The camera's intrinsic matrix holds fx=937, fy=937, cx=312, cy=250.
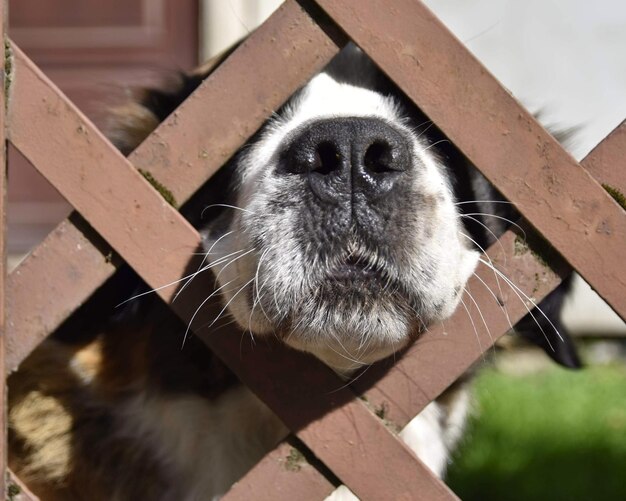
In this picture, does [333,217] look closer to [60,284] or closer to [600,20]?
[60,284]

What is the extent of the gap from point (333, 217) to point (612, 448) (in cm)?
246

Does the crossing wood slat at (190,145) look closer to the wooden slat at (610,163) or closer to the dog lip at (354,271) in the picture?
the dog lip at (354,271)

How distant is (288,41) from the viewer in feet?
5.02

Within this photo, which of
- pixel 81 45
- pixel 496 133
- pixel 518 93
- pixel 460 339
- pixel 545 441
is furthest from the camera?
pixel 81 45

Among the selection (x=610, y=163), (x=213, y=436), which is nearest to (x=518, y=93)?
(x=213, y=436)

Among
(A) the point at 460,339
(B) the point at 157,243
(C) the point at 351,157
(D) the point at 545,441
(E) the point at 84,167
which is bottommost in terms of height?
(D) the point at 545,441

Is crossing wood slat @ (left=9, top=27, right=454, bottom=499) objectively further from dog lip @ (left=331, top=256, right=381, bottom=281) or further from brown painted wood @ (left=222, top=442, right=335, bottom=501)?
dog lip @ (left=331, top=256, right=381, bottom=281)

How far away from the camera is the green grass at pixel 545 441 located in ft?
10.6

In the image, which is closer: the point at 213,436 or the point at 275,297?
the point at 275,297

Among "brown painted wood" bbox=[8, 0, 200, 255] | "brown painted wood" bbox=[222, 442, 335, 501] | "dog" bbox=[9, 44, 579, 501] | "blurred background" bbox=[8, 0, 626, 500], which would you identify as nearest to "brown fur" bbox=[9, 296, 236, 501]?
"dog" bbox=[9, 44, 579, 501]

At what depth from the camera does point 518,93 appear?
5.05 metres

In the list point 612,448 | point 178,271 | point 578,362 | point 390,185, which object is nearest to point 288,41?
point 390,185

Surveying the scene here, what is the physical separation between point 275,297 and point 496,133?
456 millimetres

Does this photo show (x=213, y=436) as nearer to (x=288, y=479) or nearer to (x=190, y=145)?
(x=288, y=479)
